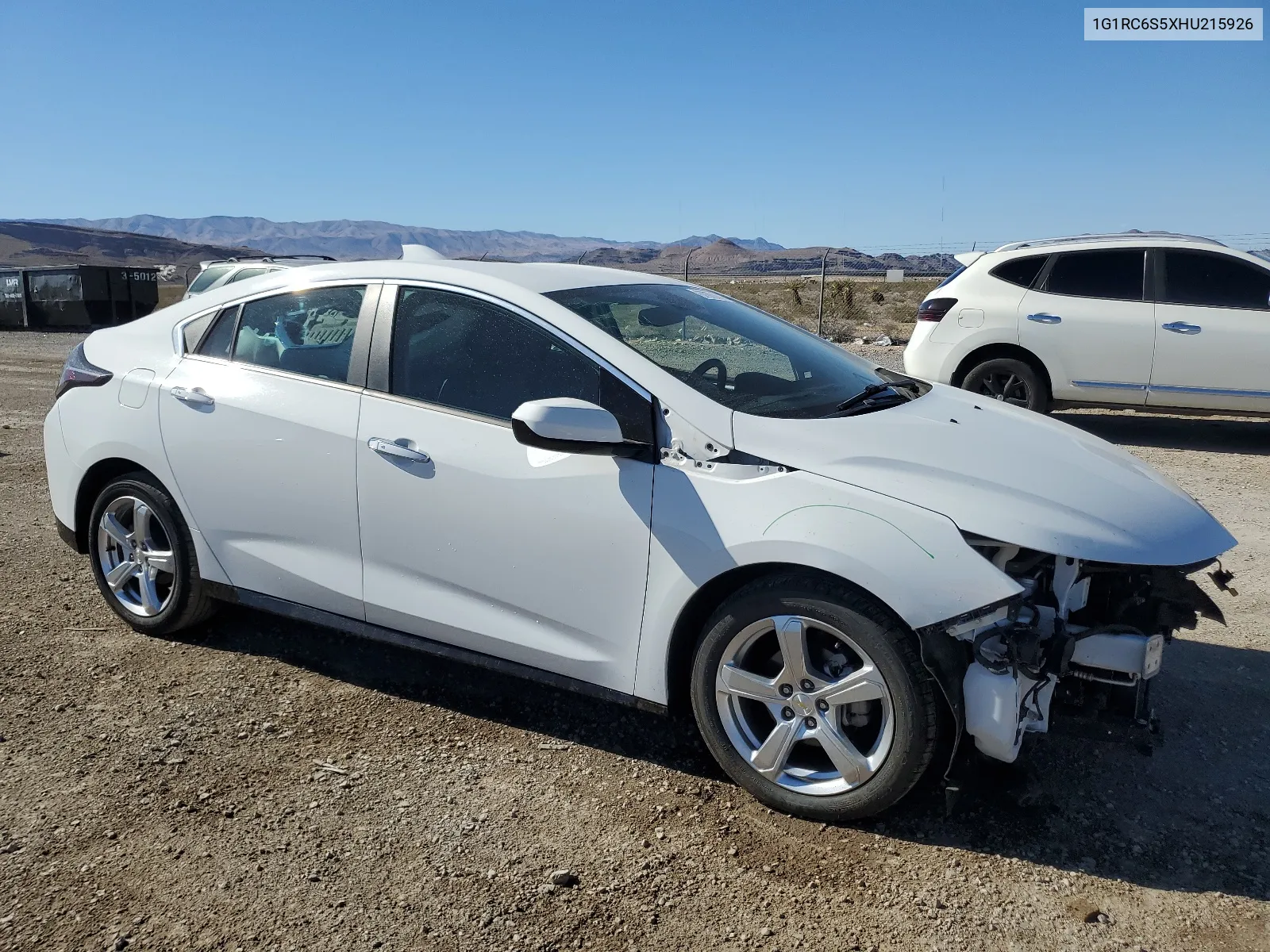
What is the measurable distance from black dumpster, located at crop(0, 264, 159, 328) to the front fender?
23620 millimetres

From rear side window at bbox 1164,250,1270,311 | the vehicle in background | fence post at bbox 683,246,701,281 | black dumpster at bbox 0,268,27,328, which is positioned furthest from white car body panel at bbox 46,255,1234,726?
black dumpster at bbox 0,268,27,328

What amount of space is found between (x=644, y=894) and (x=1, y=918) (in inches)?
66.6

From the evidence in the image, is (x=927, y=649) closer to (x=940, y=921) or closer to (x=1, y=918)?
(x=940, y=921)

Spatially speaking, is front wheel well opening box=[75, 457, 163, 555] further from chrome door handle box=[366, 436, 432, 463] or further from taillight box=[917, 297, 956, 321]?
taillight box=[917, 297, 956, 321]

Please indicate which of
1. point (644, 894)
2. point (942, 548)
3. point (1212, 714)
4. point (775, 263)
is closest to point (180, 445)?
point (644, 894)

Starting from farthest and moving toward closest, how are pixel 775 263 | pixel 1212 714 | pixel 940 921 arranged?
pixel 775 263 → pixel 1212 714 → pixel 940 921

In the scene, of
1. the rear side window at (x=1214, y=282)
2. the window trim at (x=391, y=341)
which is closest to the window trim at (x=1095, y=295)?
the rear side window at (x=1214, y=282)

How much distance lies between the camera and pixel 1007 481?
9.75 ft

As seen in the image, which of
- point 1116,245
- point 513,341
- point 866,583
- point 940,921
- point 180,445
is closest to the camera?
point 940,921

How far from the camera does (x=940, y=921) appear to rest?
8.64 feet

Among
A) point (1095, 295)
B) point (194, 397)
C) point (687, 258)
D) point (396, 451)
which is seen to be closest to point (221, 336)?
point (194, 397)

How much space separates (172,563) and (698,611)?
95.3 inches

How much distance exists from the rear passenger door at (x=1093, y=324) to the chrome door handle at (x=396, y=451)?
23.0ft

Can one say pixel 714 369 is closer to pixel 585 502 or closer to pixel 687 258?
pixel 585 502
